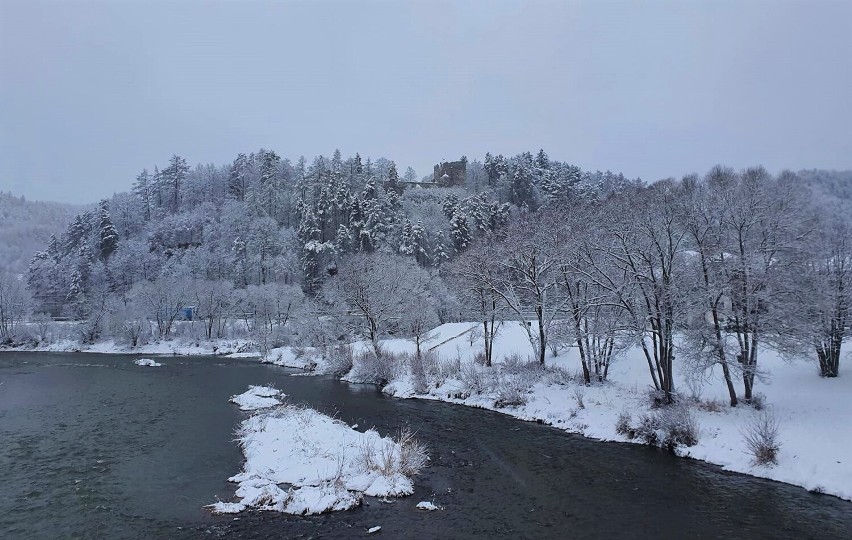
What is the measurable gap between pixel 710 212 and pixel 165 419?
1123 inches

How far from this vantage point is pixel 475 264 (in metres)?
37.4

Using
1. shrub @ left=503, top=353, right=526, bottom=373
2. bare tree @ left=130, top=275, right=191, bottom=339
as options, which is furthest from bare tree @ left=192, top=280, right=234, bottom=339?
shrub @ left=503, top=353, right=526, bottom=373

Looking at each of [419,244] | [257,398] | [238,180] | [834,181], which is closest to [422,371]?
[257,398]

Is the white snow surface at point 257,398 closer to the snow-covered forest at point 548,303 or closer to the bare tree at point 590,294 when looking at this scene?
the snow-covered forest at point 548,303

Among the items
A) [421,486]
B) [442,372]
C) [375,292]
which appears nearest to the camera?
[421,486]

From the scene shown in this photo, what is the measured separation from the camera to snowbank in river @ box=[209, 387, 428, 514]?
14844mm

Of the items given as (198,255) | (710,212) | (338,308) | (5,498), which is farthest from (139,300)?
(710,212)

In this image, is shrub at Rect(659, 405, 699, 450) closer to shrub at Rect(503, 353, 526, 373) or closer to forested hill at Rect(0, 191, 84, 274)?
shrub at Rect(503, 353, 526, 373)

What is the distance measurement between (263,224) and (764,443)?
252 ft

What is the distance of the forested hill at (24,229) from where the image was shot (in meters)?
124

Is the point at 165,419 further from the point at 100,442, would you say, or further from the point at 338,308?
the point at 338,308

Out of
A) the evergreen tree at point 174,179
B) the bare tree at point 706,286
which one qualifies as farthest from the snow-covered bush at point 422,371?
the evergreen tree at point 174,179

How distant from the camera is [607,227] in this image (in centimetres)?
2603

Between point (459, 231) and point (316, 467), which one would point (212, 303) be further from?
point (316, 467)
